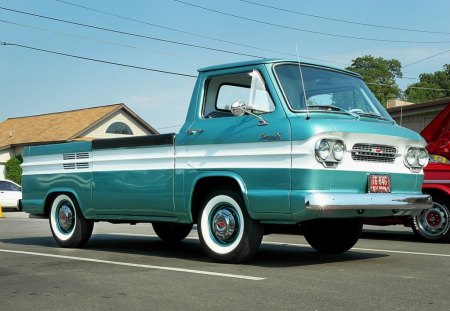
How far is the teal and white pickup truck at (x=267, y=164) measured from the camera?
6.49 meters

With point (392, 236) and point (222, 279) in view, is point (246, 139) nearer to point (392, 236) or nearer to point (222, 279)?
point (222, 279)

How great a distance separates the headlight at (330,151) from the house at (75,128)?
1181 inches

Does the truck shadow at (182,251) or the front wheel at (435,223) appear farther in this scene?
the front wheel at (435,223)

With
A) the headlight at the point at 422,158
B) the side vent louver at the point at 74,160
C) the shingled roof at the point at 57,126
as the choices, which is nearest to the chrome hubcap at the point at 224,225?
the headlight at the point at 422,158

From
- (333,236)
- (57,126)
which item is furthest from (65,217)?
(57,126)

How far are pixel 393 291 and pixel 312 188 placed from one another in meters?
1.38

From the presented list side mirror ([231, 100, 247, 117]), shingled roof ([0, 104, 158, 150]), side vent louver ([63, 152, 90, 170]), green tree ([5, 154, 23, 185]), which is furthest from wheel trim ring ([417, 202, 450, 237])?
green tree ([5, 154, 23, 185])

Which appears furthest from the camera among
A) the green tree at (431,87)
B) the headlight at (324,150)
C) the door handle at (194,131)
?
the green tree at (431,87)

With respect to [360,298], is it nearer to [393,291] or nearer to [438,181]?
[393,291]

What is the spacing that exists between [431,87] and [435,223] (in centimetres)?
6906

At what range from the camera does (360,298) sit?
514 cm

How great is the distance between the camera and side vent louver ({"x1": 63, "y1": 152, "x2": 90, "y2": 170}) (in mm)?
8988

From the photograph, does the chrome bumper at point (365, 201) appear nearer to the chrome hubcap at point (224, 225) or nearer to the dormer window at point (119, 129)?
the chrome hubcap at point (224, 225)

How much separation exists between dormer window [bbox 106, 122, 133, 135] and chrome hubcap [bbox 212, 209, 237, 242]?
104 ft
